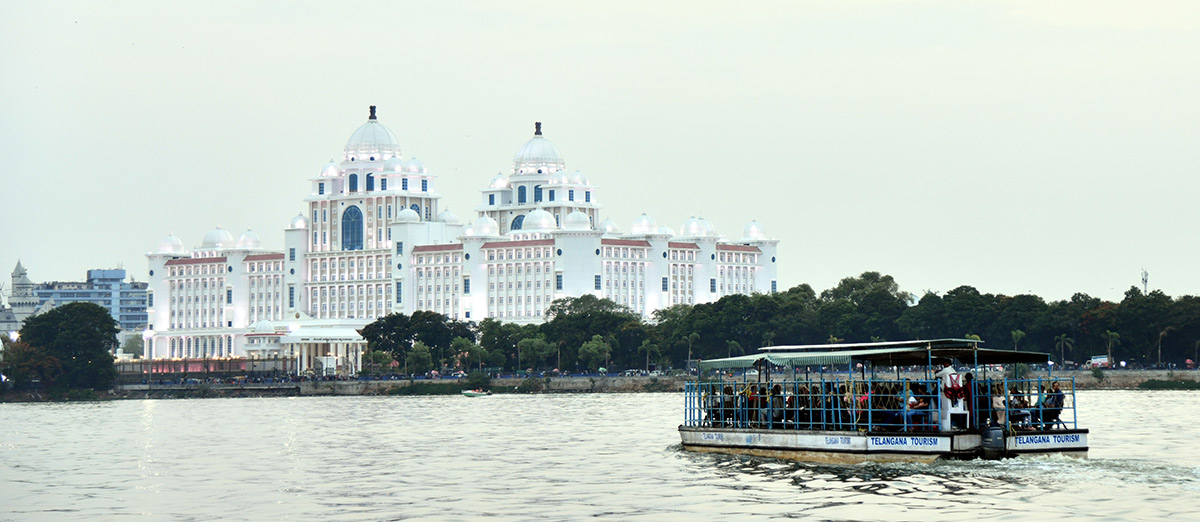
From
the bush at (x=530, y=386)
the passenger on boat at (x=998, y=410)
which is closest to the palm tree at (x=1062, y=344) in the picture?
the bush at (x=530, y=386)

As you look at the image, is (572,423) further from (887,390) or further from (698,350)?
(698,350)

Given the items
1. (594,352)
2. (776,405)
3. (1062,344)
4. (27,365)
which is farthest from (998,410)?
(27,365)

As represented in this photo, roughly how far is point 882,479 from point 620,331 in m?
134

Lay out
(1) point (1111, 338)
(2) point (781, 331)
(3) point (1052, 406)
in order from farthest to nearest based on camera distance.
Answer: (2) point (781, 331) < (1) point (1111, 338) < (3) point (1052, 406)

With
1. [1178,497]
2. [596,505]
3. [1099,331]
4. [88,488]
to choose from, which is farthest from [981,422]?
[1099,331]

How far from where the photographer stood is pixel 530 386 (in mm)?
163375

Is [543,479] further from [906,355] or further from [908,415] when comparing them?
[906,355]

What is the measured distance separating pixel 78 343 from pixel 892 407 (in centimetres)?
12714

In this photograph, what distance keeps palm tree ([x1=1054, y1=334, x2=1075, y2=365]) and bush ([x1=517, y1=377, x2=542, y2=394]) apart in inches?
1735

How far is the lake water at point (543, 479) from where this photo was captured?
43625 millimetres

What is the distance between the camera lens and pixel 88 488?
5306 cm

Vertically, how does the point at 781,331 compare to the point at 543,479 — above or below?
above

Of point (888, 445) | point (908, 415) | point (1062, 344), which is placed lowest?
point (888, 445)

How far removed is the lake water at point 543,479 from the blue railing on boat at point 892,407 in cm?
162
